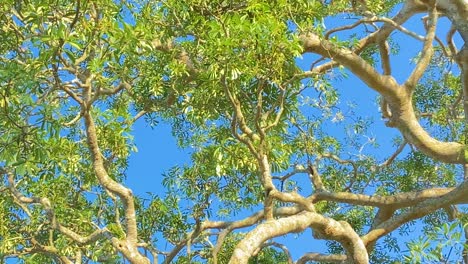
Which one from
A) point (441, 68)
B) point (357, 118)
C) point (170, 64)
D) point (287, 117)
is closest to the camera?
point (170, 64)

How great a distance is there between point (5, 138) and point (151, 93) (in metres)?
1.97

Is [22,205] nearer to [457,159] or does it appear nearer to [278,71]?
[278,71]

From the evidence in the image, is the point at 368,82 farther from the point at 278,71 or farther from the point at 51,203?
the point at 51,203

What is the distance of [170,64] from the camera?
19.7 feet

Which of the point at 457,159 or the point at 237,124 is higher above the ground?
the point at 457,159

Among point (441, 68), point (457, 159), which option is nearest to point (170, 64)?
point (457, 159)

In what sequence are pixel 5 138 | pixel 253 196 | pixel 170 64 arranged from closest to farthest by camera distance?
1. pixel 5 138
2. pixel 170 64
3. pixel 253 196

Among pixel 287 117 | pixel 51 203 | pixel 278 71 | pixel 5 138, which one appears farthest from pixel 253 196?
pixel 5 138

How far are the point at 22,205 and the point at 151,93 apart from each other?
225 cm

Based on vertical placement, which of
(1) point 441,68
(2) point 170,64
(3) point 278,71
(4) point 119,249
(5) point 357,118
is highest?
(1) point 441,68

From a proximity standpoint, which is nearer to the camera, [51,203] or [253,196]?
[51,203]

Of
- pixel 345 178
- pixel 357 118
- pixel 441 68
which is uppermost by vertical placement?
pixel 441 68

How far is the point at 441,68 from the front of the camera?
33.5 ft

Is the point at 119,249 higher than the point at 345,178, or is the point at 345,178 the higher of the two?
the point at 345,178
